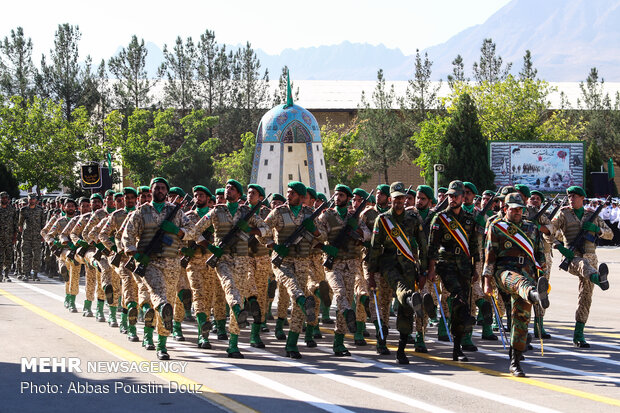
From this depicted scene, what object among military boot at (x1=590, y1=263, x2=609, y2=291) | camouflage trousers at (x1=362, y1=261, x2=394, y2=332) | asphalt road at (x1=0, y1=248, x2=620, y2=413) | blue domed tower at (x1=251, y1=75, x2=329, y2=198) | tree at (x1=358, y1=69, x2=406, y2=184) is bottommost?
asphalt road at (x1=0, y1=248, x2=620, y2=413)

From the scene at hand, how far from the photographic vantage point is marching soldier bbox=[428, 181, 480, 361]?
36.6 feet

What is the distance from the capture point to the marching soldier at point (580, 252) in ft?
39.5

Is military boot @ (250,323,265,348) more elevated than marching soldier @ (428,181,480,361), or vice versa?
marching soldier @ (428,181,480,361)

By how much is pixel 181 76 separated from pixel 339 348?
58.4 m

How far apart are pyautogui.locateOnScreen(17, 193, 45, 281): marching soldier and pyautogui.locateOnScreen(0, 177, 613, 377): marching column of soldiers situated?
1140cm

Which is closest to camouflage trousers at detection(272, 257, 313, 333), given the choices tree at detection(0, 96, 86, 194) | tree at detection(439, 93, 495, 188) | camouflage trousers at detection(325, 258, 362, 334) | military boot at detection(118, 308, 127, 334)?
camouflage trousers at detection(325, 258, 362, 334)

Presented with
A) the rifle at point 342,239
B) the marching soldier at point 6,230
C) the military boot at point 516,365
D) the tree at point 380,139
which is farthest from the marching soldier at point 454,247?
the tree at point 380,139

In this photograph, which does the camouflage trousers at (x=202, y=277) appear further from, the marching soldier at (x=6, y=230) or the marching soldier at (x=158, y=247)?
the marching soldier at (x=6, y=230)

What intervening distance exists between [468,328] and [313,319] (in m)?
1.88

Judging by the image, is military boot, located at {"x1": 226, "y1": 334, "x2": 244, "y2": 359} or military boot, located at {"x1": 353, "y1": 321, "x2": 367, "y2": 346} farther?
military boot, located at {"x1": 353, "y1": 321, "x2": 367, "y2": 346}

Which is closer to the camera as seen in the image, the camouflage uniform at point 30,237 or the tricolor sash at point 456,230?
the tricolor sash at point 456,230

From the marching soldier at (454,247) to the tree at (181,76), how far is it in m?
57.4

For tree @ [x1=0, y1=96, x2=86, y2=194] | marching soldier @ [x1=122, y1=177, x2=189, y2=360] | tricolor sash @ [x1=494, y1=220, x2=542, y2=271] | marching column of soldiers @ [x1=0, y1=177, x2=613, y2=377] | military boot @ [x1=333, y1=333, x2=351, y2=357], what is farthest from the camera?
tree @ [x1=0, y1=96, x2=86, y2=194]

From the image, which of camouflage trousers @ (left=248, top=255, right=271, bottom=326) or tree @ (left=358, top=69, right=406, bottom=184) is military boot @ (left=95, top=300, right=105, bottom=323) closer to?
camouflage trousers @ (left=248, top=255, right=271, bottom=326)
